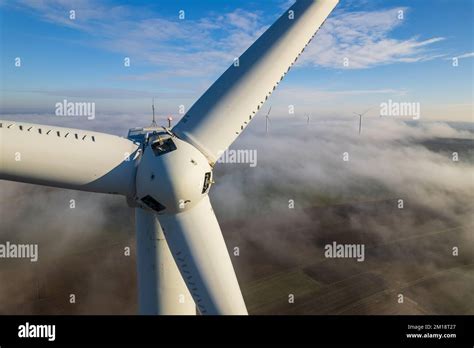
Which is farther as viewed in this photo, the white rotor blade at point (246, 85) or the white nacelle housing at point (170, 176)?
the white rotor blade at point (246, 85)

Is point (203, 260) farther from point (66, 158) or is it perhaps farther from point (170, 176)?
point (66, 158)

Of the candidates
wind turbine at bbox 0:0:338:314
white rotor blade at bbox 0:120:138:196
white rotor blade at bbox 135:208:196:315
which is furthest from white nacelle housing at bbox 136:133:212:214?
white rotor blade at bbox 135:208:196:315

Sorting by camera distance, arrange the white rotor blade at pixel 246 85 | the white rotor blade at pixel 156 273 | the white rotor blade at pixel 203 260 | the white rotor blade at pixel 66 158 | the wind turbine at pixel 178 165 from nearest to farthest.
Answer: the white rotor blade at pixel 66 158 → the wind turbine at pixel 178 165 → the white rotor blade at pixel 203 260 → the white rotor blade at pixel 246 85 → the white rotor blade at pixel 156 273

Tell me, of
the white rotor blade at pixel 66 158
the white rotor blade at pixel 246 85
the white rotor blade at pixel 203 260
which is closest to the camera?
the white rotor blade at pixel 66 158

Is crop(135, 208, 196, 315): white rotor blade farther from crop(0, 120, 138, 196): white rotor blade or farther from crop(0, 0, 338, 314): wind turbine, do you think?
crop(0, 120, 138, 196): white rotor blade

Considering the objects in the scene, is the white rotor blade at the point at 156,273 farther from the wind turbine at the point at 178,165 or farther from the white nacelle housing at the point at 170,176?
the white nacelle housing at the point at 170,176

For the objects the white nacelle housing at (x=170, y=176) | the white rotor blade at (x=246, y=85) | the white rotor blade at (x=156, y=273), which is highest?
the white rotor blade at (x=246, y=85)

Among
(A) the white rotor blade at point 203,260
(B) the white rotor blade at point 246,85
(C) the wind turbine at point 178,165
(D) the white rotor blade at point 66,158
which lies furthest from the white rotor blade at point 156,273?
(B) the white rotor blade at point 246,85
